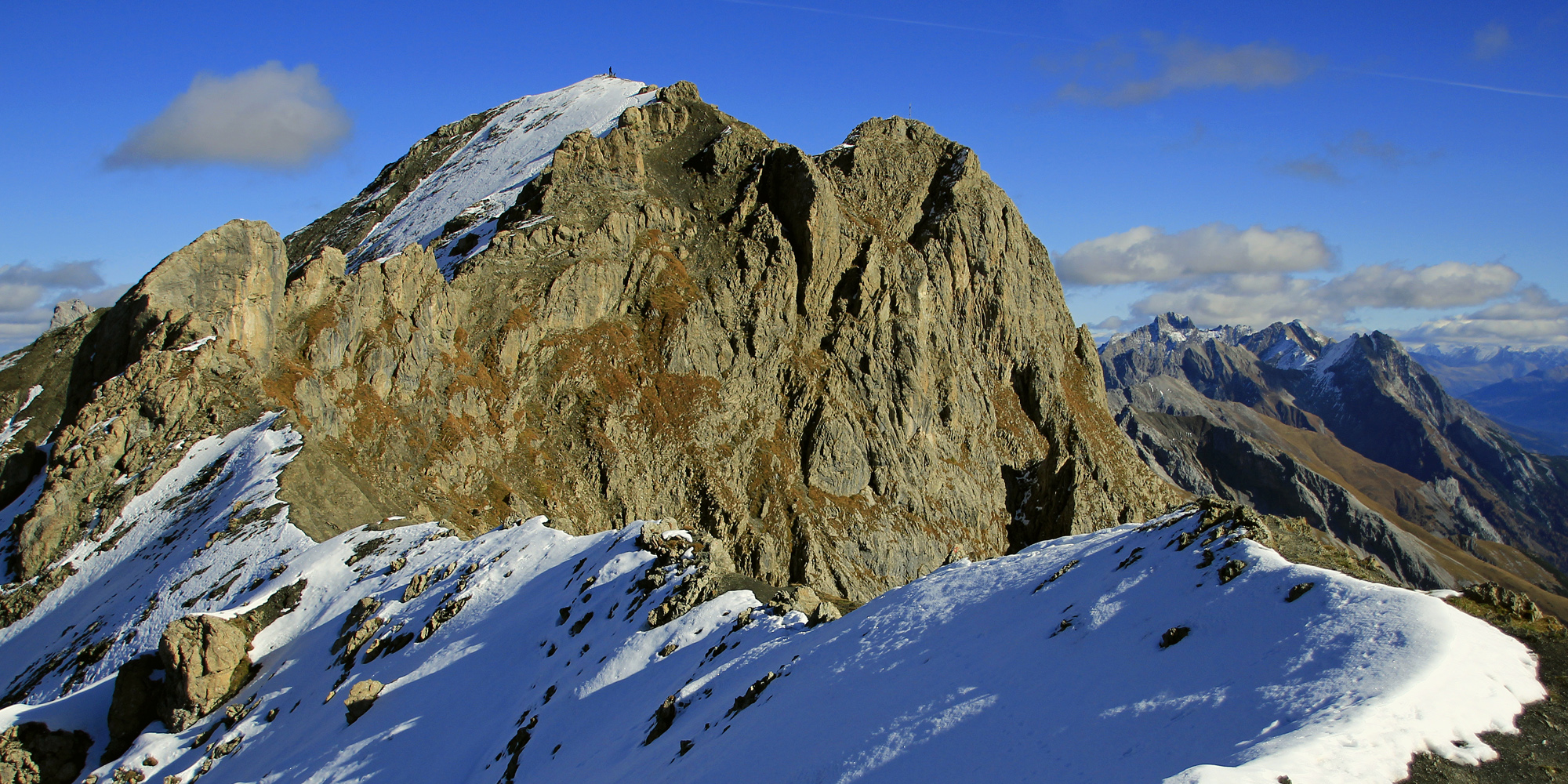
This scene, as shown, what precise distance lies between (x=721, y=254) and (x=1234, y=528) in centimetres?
6055

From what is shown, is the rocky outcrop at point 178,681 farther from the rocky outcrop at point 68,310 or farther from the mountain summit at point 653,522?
the rocky outcrop at point 68,310

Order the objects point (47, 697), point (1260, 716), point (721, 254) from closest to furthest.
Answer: point (1260, 716), point (47, 697), point (721, 254)

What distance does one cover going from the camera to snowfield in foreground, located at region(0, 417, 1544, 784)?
38.6 feet

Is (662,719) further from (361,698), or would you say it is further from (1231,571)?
(1231,571)

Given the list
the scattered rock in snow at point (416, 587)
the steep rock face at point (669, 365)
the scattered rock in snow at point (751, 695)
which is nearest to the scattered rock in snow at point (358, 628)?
the scattered rock in snow at point (416, 587)

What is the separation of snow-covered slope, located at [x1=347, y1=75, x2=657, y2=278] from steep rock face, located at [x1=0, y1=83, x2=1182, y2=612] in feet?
5.18

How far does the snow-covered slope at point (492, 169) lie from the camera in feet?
243

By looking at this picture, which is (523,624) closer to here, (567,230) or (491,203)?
(567,230)

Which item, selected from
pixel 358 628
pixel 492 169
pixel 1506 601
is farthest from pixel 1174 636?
pixel 492 169

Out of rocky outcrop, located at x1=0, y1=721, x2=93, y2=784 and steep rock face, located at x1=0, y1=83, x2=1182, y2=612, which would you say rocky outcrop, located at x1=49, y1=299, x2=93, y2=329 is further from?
rocky outcrop, located at x1=0, y1=721, x2=93, y2=784

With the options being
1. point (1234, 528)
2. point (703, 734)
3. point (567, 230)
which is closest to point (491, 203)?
point (567, 230)

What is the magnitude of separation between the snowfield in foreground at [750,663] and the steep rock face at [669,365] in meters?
4.08

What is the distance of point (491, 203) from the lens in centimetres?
7581

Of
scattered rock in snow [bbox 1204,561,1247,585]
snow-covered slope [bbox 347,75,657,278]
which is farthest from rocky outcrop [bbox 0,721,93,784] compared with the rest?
snow-covered slope [bbox 347,75,657,278]
